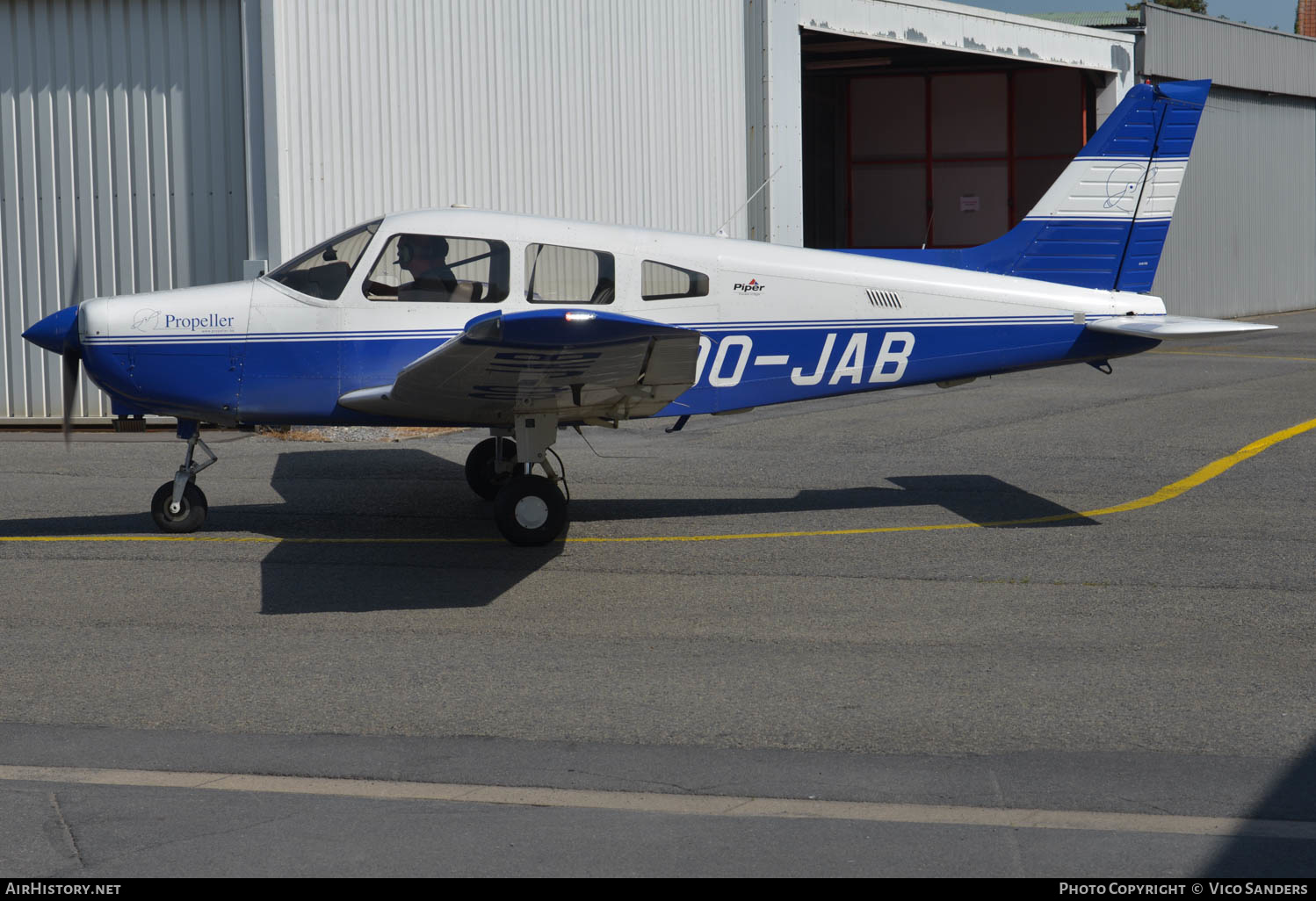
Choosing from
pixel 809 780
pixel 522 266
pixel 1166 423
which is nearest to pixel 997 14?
pixel 1166 423

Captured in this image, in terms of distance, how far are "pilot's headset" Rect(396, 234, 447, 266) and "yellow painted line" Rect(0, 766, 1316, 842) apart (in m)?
4.46

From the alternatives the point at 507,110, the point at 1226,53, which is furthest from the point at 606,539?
the point at 1226,53

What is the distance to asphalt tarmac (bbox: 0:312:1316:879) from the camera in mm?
4219

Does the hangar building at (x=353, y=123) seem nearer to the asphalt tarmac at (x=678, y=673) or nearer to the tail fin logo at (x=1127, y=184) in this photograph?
the asphalt tarmac at (x=678, y=673)

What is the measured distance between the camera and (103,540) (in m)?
8.88

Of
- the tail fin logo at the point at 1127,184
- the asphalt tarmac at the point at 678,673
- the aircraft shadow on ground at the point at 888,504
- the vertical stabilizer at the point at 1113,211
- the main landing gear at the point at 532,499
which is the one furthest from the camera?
the tail fin logo at the point at 1127,184

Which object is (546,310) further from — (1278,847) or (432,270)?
(1278,847)

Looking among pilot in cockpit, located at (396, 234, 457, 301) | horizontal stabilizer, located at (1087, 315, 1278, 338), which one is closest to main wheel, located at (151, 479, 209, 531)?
pilot in cockpit, located at (396, 234, 457, 301)

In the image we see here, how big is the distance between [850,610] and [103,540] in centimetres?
506

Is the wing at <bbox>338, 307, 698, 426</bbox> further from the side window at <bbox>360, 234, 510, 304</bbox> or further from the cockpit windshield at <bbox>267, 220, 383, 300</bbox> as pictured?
the cockpit windshield at <bbox>267, 220, 383, 300</bbox>

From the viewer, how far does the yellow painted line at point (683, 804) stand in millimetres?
4238

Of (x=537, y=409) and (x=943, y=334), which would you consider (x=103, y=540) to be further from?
(x=943, y=334)

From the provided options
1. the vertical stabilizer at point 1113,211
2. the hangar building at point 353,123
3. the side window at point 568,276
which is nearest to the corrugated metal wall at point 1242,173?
the hangar building at point 353,123

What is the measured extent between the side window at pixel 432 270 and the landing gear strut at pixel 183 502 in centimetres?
171
